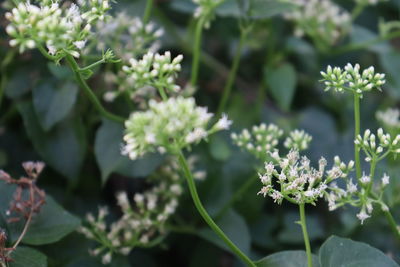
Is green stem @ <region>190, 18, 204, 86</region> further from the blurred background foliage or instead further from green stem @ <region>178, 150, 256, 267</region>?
green stem @ <region>178, 150, 256, 267</region>

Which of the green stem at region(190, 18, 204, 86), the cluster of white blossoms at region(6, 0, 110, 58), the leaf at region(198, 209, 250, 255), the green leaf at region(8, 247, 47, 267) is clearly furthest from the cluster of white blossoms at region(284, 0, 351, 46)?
the green leaf at region(8, 247, 47, 267)

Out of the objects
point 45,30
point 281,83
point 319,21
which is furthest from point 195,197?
point 319,21

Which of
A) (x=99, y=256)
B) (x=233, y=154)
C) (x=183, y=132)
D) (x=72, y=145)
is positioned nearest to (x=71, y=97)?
(x=72, y=145)

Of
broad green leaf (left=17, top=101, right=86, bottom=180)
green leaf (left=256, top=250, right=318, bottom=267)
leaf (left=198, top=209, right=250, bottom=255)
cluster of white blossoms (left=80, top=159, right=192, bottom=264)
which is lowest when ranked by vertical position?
leaf (left=198, top=209, right=250, bottom=255)

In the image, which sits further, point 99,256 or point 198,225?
point 198,225

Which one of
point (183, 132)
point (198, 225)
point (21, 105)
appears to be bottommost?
point (198, 225)

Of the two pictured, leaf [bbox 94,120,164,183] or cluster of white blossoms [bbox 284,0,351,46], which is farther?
cluster of white blossoms [bbox 284,0,351,46]

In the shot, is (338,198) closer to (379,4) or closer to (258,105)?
(258,105)

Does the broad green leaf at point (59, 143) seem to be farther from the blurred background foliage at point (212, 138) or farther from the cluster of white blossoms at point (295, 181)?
the cluster of white blossoms at point (295, 181)
